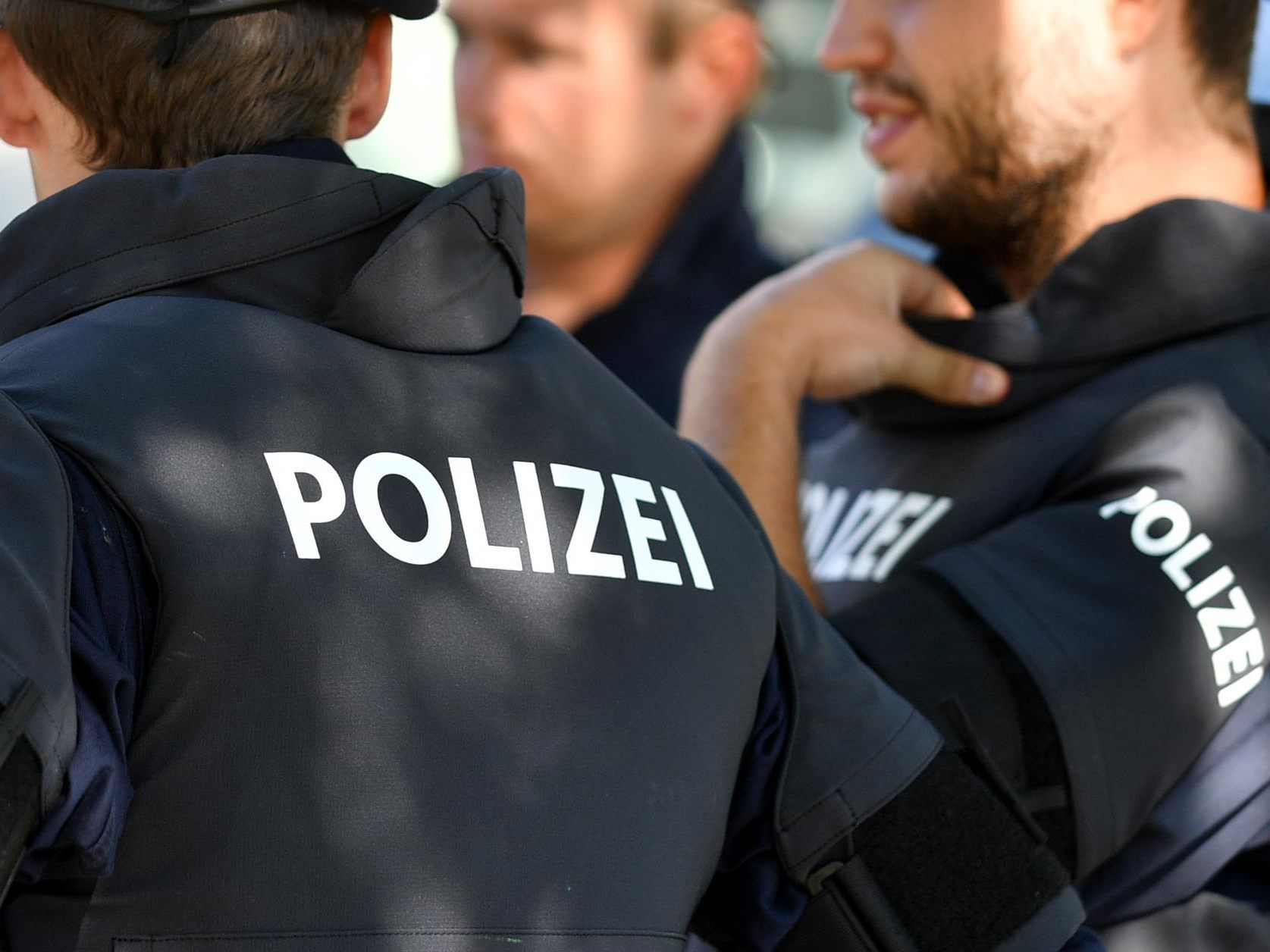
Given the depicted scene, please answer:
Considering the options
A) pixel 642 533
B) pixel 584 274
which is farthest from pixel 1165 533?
pixel 584 274

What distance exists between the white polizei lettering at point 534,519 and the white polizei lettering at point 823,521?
1.18 m

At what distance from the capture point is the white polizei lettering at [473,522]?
1.38 metres

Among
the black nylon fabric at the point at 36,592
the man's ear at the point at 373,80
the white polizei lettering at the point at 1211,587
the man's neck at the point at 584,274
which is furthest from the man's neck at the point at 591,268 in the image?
the black nylon fabric at the point at 36,592

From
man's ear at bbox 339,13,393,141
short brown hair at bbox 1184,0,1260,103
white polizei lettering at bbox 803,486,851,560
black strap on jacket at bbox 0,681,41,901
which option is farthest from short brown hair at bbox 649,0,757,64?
black strap on jacket at bbox 0,681,41,901

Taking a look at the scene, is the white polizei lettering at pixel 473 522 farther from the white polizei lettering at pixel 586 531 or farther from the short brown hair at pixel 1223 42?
the short brown hair at pixel 1223 42

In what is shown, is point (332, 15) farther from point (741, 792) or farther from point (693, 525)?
point (741, 792)

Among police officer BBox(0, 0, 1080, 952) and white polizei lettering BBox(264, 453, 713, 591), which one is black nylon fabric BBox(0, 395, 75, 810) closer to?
police officer BBox(0, 0, 1080, 952)

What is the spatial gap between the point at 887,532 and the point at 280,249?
1.28 meters

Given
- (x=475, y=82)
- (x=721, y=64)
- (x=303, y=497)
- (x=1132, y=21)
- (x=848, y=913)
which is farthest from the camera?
(x=721, y=64)

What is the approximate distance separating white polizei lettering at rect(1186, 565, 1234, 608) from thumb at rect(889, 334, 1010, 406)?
0.47m

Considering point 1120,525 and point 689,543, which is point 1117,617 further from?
point 689,543

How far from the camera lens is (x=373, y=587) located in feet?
4.31

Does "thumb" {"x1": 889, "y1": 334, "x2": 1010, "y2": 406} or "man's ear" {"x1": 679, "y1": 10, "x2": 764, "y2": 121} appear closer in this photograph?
"thumb" {"x1": 889, "y1": 334, "x2": 1010, "y2": 406}

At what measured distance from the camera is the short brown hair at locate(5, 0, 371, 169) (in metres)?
1.45
